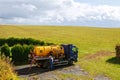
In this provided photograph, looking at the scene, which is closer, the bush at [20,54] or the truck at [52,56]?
the truck at [52,56]

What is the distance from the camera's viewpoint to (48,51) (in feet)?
124

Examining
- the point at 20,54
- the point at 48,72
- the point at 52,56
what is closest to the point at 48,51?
the point at 52,56

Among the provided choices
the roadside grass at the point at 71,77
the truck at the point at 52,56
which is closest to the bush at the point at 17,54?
the truck at the point at 52,56

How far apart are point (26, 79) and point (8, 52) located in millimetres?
13288

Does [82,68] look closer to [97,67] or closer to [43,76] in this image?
[97,67]

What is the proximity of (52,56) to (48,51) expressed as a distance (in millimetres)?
866

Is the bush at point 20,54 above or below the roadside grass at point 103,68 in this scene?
above

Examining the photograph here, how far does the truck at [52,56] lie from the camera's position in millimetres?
36906

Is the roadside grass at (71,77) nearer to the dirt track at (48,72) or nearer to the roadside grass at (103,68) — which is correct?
the dirt track at (48,72)

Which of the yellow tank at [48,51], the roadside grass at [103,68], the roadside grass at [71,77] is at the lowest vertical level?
the roadside grass at [103,68]

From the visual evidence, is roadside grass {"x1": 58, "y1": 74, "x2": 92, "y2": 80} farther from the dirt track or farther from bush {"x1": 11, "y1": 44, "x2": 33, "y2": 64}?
bush {"x1": 11, "y1": 44, "x2": 33, "y2": 64}

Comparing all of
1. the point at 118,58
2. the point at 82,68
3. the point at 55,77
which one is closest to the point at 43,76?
the point at 55,77

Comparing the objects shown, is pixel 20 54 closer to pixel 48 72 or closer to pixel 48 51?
pixel 48 51

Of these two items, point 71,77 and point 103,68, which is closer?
point 71,77
